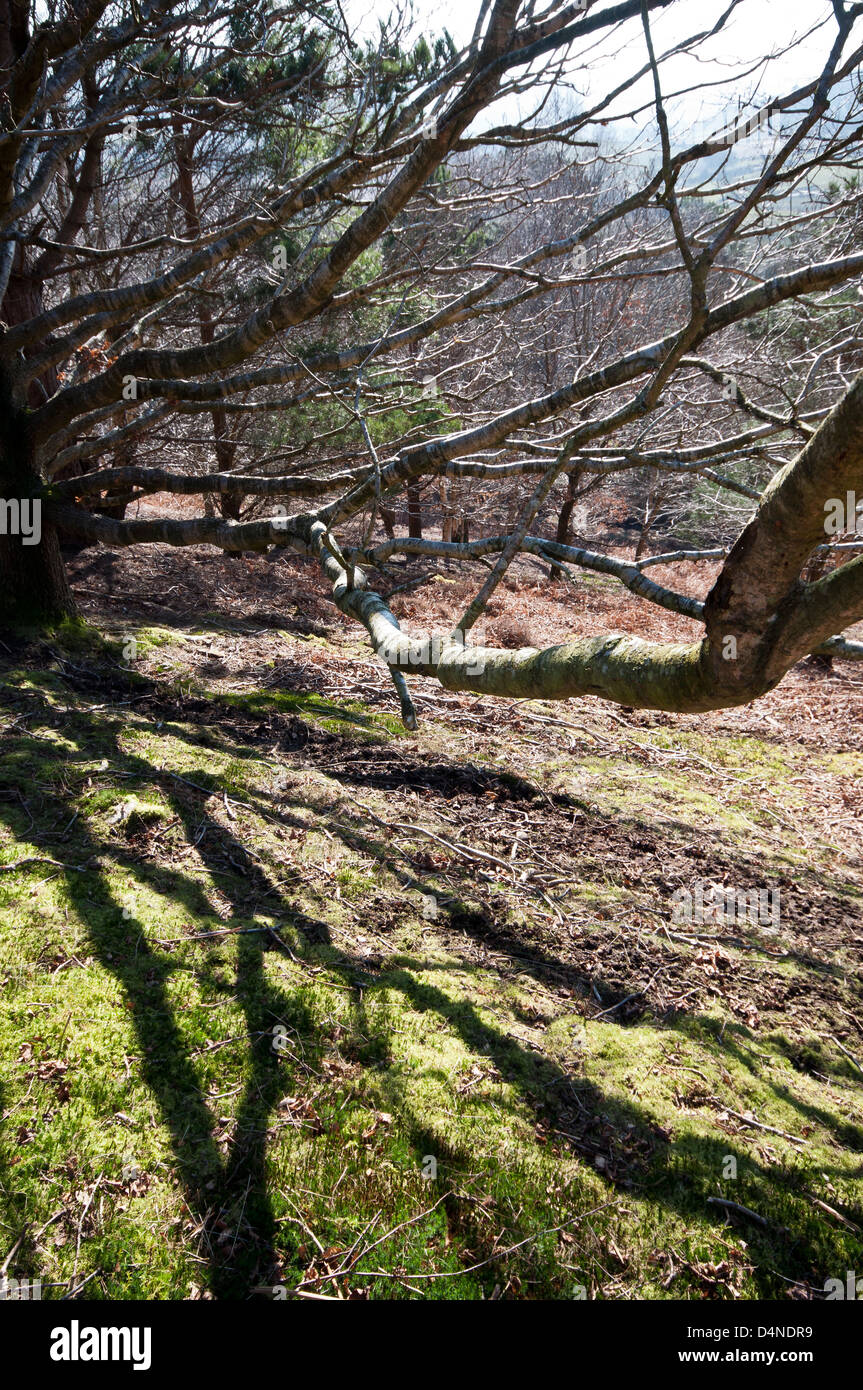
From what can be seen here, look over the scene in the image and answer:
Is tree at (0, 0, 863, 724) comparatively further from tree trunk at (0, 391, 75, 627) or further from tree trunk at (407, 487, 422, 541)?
tree trunk at (407, 487, 422, 541)

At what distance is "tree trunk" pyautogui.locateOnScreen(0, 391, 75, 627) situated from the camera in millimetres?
5480

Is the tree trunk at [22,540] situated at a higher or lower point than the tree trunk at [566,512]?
lower

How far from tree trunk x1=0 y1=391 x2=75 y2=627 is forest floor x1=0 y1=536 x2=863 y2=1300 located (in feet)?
1.59

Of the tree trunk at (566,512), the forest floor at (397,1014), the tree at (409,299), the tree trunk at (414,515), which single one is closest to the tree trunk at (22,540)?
the tree at (409,299)

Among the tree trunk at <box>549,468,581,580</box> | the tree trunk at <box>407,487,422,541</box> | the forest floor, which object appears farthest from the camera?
the tree trunk at <box>549,468,581,580</box>

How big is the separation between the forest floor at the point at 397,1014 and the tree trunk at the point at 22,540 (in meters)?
0.49

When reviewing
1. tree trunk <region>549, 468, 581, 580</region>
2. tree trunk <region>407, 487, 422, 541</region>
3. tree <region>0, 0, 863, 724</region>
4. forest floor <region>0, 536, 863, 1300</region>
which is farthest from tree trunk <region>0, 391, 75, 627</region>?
tree trunk <region>549, 468, 581, 580</region>

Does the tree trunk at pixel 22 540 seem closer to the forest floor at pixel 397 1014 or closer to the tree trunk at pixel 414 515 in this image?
the forest floor at pixel 397 1014

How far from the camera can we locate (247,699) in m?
5.54

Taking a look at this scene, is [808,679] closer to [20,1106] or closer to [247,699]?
[247,699]

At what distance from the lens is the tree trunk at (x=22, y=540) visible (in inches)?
216

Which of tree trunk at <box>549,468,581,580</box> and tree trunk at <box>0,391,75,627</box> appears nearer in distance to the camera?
tree trunk at <box>0,391,75,627</box>
